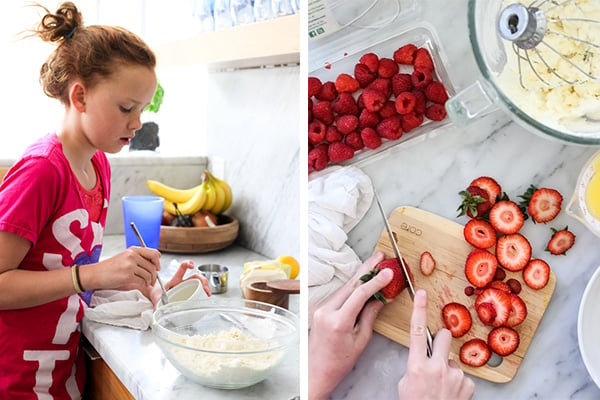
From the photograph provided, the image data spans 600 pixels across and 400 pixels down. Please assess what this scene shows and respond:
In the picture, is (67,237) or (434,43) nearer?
(434,43)

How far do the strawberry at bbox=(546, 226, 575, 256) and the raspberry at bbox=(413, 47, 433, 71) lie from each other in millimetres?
170

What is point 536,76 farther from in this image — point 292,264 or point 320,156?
point 292,264

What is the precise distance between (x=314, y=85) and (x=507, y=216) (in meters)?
0.20

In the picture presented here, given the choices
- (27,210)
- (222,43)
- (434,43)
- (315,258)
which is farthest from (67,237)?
(434,43)

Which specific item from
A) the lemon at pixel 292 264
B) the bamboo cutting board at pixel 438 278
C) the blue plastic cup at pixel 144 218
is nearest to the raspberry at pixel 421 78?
the bamboo cutting board at pixel 438 278

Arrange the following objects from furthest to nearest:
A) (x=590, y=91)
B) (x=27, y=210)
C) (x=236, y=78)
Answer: (x=236, y=78) < (x=27, y=210) < (x=590, y=91)

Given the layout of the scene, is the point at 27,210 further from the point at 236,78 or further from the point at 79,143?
the point at 236,78

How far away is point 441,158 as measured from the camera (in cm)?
52

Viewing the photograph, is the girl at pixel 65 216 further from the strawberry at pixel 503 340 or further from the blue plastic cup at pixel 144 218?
the strawberry at pixel 503 340

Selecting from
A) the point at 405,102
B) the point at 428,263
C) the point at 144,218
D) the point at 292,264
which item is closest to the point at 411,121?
the point at 405,102

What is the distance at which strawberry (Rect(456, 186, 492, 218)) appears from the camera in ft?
1.67

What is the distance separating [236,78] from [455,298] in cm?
155

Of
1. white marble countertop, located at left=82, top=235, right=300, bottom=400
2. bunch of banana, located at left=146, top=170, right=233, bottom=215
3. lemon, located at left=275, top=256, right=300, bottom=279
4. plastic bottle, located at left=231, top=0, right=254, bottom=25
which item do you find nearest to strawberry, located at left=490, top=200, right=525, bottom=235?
white marble countertop, located at left=82, top=235, right=300, bottom=400

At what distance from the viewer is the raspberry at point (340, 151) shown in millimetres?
532
